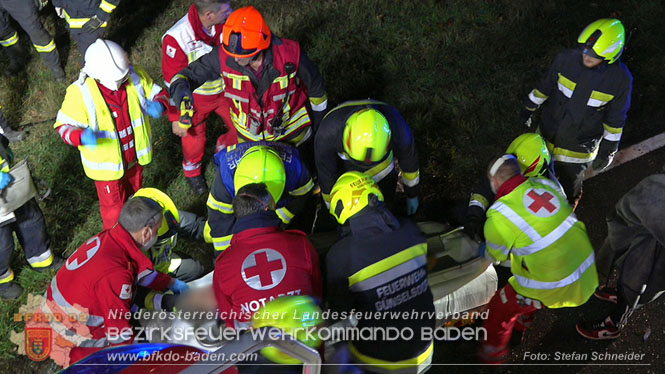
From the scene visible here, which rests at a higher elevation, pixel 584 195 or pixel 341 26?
pixel 341 26

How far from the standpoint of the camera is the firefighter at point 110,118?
470 centimetres

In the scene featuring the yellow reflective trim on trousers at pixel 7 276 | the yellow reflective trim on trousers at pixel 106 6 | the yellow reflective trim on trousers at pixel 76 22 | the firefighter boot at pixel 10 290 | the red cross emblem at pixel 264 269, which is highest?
the yellow reflective trim on trousers at pixel 106 6

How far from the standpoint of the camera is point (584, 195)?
6301mm

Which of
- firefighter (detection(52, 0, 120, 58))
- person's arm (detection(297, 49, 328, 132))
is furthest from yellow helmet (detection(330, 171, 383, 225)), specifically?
firefighter (detection(52, 0, 120, 58))

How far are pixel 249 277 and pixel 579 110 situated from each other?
134 inches

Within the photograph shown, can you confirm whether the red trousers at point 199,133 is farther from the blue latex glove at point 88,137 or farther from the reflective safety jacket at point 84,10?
the reflective safety jacket at point 84,10

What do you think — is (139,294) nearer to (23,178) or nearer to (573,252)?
(23,178)

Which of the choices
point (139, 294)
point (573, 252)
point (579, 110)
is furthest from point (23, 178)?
point (579, 110)

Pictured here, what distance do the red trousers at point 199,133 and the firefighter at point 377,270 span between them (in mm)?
2420

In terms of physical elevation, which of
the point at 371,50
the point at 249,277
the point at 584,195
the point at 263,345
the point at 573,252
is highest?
the point at 263,345

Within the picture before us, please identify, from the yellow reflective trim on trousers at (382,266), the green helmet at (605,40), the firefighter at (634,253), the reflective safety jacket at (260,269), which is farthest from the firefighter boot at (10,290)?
the green helmet at (605,40)

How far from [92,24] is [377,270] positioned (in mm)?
5040

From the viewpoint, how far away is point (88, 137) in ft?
15.5

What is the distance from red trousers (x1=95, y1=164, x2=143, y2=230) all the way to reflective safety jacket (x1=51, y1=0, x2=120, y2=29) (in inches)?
90.0
